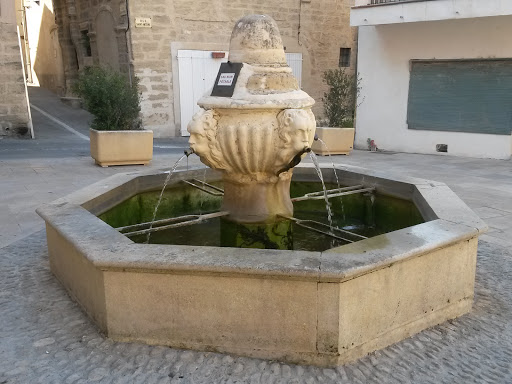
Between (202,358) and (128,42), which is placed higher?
(128,42)

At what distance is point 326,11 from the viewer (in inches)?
596

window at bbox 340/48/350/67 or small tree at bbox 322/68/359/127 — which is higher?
window at bbox 340/48/350/67

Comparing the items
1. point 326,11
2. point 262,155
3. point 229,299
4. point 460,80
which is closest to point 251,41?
point 262,155

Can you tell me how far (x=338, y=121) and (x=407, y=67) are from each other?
79.9 inches

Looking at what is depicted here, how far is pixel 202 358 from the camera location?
2.66 metres

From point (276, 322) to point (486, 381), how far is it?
1083 mm

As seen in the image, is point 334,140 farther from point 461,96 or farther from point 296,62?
point 296,62

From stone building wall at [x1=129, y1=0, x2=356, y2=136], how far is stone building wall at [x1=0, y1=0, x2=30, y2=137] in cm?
262

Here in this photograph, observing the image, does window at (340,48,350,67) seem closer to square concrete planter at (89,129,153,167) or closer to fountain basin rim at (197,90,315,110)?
square concrete planter at (89,129,153,167)

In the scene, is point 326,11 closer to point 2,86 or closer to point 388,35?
point 388,35

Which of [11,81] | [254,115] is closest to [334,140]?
[254,115]

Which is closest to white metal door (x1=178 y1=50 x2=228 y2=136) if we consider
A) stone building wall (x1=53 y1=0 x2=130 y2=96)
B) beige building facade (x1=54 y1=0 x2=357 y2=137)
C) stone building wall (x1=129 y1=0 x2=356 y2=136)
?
beige building facade (x1=54 y1=0 x2=357 y2=137)

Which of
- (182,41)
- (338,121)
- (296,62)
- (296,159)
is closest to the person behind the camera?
(296,159)

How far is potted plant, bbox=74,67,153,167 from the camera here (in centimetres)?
839
